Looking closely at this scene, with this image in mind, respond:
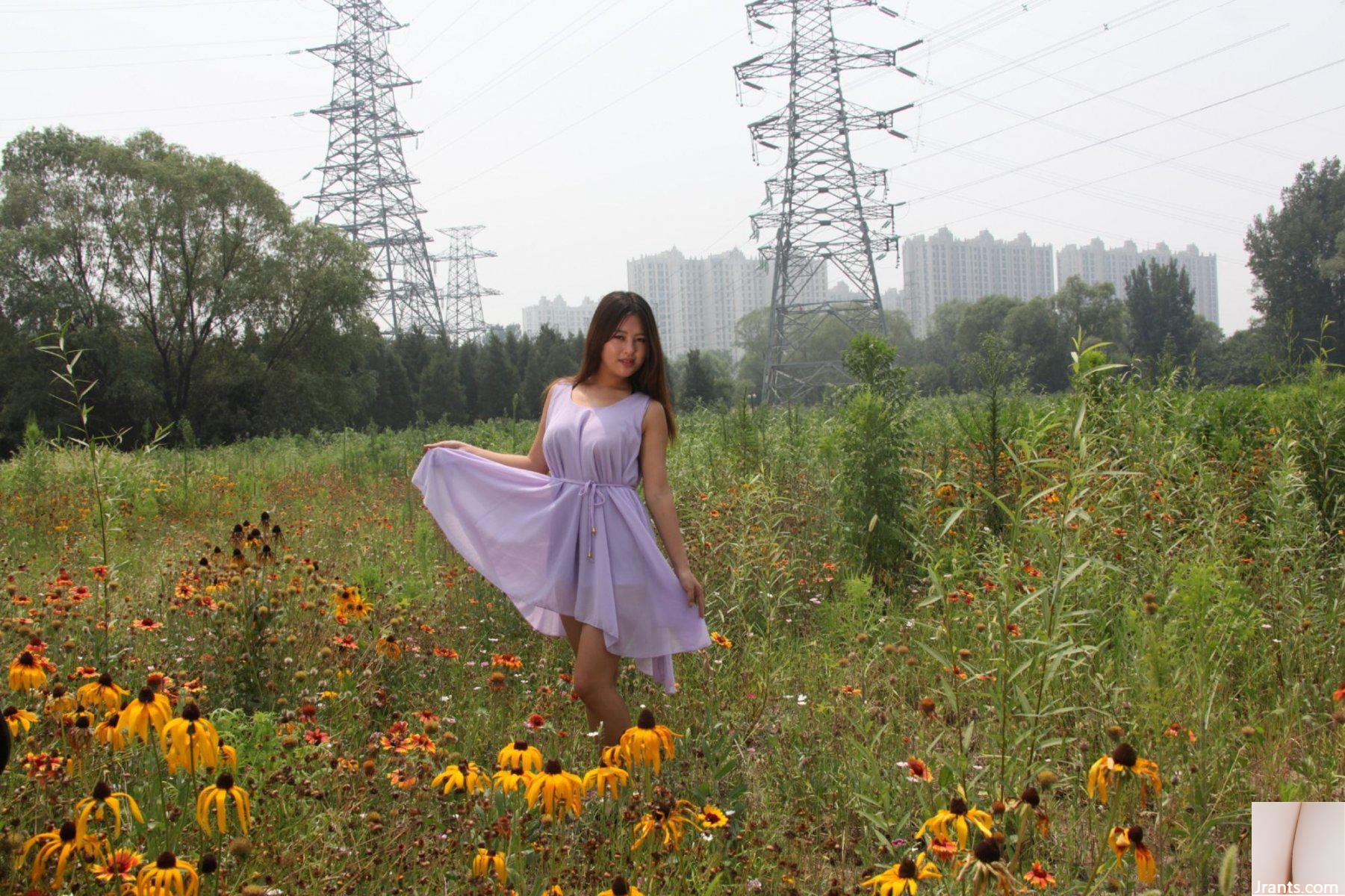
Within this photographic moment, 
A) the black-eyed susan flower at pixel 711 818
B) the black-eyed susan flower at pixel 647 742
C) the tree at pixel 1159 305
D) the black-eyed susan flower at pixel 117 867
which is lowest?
the black-eyed susan flower at pixel 711 818

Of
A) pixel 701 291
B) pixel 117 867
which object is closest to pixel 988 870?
pixel 117 867

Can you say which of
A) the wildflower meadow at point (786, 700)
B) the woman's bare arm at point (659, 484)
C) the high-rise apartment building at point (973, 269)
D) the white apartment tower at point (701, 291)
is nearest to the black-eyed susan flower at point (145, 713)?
the wildflower meadow at point (786, 700)

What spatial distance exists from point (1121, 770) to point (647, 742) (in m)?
0.81

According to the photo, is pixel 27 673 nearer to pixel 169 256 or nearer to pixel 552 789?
pixel 552 789

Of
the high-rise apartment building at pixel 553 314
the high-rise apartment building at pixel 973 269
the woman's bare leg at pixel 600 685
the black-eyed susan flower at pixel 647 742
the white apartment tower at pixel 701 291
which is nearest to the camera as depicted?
the black-eyed susan flower at pixel 647 742

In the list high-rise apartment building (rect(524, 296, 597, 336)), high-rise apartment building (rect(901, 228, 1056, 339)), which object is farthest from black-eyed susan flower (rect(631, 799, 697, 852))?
high-rise apartment building (rect(524, 296, 597, 336))

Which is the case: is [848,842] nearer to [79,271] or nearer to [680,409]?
[680,409]

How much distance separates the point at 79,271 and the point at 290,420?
6050 mm

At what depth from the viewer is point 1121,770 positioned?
4.87 ft

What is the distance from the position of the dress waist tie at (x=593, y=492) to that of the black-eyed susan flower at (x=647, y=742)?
1013 mm

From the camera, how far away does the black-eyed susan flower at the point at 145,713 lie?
158cm

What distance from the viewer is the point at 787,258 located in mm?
24359

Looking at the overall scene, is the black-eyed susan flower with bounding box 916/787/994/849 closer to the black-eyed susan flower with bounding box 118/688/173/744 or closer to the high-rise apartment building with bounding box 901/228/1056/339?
the black-eyed susan flower with bounding box 118/688/173/744

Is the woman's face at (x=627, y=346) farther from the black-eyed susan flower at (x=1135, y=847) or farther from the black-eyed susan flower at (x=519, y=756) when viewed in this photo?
the black-eyed susan flower at (x=1135, y=847)
